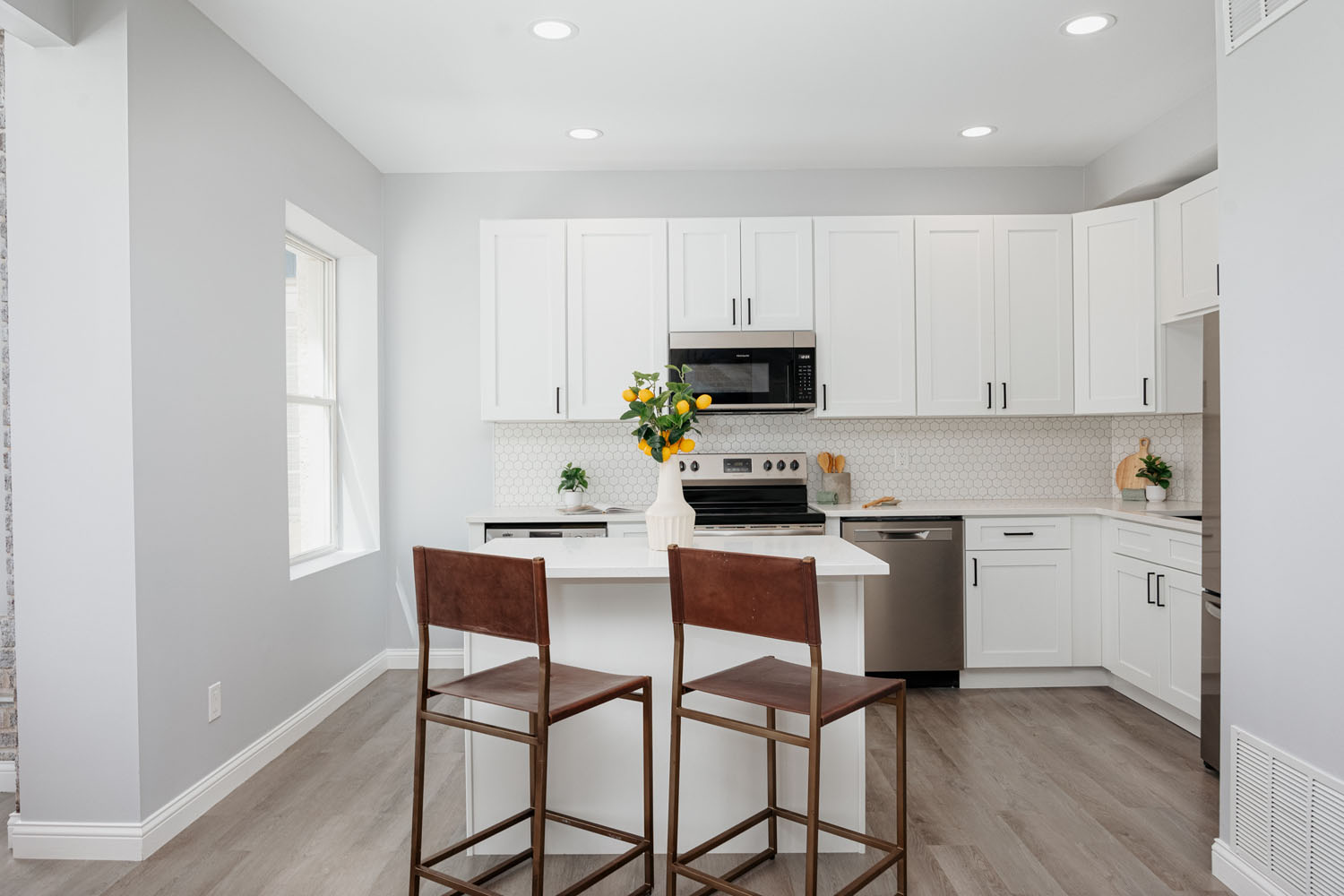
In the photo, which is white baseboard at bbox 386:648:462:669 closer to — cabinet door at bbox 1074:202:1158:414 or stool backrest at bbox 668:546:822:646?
stool backrest at bbox 668:546:822:646

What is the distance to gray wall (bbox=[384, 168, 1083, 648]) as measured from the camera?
4691 millimetres

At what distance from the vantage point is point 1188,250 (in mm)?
3863

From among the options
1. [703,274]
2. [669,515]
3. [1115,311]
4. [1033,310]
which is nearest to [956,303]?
[1033,310]

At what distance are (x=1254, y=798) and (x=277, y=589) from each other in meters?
3.32

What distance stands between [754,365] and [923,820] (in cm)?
229

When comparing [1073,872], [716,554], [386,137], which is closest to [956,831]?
[1073,872]

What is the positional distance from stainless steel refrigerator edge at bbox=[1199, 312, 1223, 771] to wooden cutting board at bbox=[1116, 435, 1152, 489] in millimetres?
1369

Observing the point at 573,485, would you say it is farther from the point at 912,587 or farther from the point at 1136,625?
the point at 1136,625

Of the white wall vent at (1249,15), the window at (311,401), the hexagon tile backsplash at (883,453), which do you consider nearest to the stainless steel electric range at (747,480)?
the hexagon tile backsplash at (883,453)

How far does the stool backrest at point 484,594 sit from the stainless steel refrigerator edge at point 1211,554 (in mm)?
2386

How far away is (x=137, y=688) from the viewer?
2.49m

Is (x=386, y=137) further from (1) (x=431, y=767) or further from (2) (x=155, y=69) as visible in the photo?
(1) (x=431, y=767)

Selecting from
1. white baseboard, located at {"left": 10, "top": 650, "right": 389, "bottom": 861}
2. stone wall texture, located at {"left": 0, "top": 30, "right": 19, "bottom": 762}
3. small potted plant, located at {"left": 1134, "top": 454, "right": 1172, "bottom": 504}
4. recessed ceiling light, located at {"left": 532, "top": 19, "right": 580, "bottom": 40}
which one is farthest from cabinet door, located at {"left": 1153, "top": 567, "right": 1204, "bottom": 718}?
stone wall texture, located at {"left": 0, "top": 30, "right": 19, "bottom": 762}

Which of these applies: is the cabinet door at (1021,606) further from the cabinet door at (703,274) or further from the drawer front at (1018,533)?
the cabinet door at (703,274)
